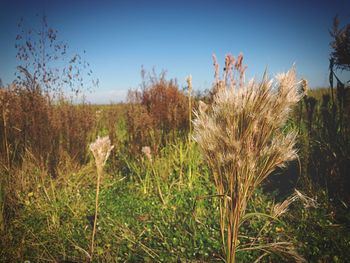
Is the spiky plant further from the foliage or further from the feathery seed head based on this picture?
the foliage

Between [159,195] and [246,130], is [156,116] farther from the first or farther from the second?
[246,130]

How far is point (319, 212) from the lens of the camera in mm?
2729

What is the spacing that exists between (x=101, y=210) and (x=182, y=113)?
228 cm

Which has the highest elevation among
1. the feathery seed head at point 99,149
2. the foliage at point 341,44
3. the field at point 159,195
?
the foliage at point 341,44

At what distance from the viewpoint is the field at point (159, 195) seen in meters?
1.69

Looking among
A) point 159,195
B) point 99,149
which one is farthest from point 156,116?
point 99,149

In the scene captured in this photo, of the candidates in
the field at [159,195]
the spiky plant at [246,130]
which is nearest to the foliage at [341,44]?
the field at [159,195]

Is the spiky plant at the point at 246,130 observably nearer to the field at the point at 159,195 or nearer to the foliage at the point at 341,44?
the field at the point at 159,195

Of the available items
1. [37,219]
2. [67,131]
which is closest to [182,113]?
[67,131]

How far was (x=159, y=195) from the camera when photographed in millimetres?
3422

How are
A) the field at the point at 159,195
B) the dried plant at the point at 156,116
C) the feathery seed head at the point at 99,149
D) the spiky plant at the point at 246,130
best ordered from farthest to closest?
the dried plant at the point at 156,116 < the field at the point at 159,195 < the feathery seed head at the point at 99,149 < the spiky plant at the point at 246,130

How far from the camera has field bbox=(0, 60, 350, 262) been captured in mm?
1689

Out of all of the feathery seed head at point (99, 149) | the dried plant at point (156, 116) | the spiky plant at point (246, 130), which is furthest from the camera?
the dried plant at point (156, 116)

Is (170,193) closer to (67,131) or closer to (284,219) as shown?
(284,219)
